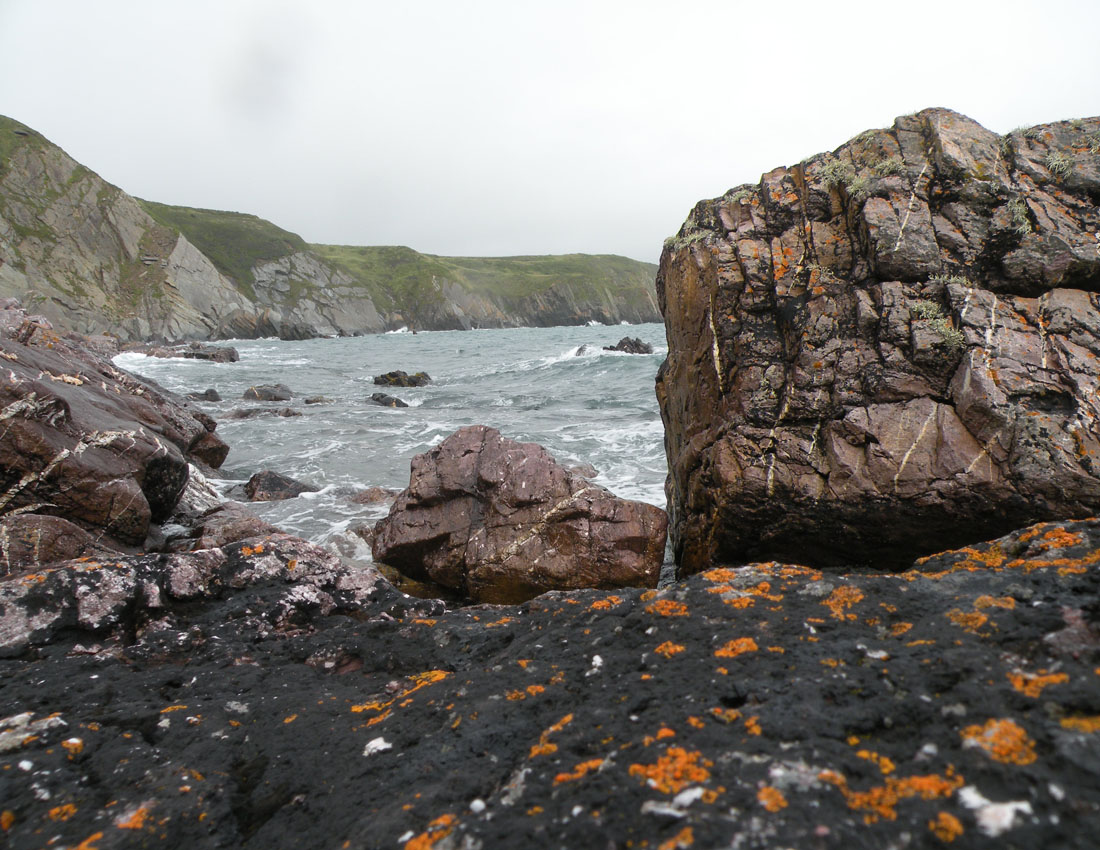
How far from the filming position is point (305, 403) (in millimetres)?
30047

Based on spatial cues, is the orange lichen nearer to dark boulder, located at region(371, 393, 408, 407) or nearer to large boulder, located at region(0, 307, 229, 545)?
large boulder, located at region(0, 307, 229, 545)

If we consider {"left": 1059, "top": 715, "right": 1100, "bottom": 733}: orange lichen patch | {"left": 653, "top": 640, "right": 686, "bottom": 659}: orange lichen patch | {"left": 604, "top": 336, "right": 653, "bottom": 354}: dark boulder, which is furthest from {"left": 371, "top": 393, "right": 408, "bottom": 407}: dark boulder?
{"left": 1059, "top": 715, "right": 1100, "bottom": 733}: orange lichen patch

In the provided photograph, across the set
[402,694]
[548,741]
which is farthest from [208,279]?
[548,741]

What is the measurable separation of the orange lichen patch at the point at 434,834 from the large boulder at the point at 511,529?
20.9ft

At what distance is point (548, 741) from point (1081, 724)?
1.70 metres

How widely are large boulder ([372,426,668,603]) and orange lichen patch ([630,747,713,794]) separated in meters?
6.33

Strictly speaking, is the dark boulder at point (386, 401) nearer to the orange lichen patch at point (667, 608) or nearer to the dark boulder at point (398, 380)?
the dark boulder at point (398, 380)

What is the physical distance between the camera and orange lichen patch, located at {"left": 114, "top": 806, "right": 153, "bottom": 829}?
1.99m

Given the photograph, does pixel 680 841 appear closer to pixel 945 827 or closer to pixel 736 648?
pixel 945 827

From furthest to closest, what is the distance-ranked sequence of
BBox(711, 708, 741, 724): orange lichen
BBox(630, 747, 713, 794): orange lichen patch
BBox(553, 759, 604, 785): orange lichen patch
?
BBox(711, 708, 741, 724): orange lichen → BBox(553, 759, 604, 785): orange lichen patch → BBox(630, 747, 713, 794): orange lichen patch

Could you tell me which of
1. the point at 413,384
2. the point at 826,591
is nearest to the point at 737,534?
the point at 826,591

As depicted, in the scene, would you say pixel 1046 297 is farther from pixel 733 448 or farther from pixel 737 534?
pixel 737 534

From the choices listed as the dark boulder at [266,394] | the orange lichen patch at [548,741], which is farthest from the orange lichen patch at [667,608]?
the dark boulder at [266,394]

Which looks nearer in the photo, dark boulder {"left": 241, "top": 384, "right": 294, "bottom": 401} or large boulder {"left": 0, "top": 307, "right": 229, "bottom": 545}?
large boulder {"left": 0, "top": 307, "right": 229, "bottom": 545}
